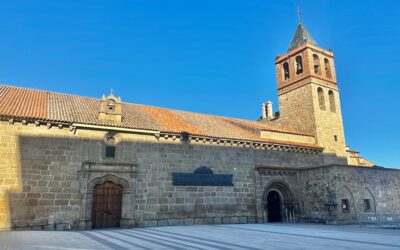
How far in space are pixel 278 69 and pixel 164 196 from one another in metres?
18.9

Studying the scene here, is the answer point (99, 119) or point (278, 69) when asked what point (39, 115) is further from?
point (278, 69)

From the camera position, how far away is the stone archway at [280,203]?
805 inches

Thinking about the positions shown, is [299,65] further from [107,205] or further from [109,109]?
[107,205]

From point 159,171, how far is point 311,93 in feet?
51.5

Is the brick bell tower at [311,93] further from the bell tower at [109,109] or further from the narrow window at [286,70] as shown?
the bell tower at [109,109]

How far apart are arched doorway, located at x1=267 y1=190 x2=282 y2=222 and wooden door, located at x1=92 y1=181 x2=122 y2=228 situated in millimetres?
10565

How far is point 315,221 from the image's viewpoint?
1912cm

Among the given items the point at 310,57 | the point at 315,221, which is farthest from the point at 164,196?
the point at 310,57

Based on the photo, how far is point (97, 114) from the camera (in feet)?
56.3

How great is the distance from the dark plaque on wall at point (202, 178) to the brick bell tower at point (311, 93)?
10.3 meters

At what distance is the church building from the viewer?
14.1 metres

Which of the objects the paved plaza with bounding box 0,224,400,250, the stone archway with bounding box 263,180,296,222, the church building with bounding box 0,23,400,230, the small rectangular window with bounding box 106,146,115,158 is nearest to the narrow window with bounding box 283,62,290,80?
the church building with bounding box 0,23,400,230

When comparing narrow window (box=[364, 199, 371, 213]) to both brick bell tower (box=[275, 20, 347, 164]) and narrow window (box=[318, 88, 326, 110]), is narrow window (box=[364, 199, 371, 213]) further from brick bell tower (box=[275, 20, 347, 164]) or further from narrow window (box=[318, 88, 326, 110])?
narrow window (box=[318, 88, 326, 110])

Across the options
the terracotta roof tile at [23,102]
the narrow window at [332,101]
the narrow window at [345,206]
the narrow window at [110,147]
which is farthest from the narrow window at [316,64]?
the terracotta roof tile at [23,102]
